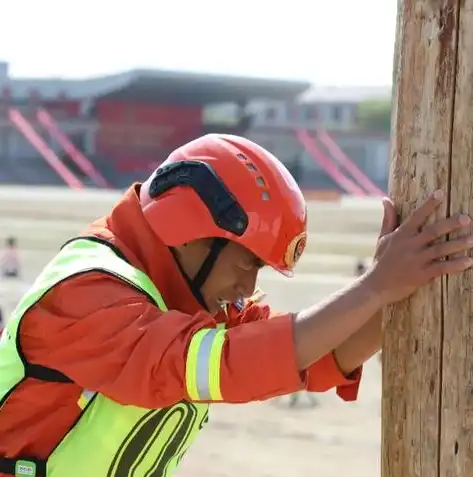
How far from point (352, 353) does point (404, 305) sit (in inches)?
15.2

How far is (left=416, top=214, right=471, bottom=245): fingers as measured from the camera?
245 cm

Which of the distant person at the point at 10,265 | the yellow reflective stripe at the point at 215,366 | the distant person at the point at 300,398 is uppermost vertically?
the yellow reflective stripe at the point at 215,366

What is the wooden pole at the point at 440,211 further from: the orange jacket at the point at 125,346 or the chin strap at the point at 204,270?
the chin strap at the point at 204,270

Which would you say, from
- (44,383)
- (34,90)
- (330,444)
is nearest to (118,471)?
(44,383)

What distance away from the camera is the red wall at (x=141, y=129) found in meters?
60.6

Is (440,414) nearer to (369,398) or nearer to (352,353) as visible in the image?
(352,353)

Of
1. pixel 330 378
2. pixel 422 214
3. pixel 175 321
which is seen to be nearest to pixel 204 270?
pixel 175 321

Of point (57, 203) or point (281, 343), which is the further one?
point (57, 203)

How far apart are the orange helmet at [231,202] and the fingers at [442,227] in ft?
1.45

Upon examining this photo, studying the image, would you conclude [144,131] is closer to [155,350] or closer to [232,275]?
[232,275]

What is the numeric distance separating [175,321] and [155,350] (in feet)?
0.27

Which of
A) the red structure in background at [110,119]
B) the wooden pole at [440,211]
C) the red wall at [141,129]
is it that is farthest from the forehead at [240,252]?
the red wall at [141,129]

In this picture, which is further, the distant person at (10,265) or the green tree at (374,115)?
the green tree at (374,115)

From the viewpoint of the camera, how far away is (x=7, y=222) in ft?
110
